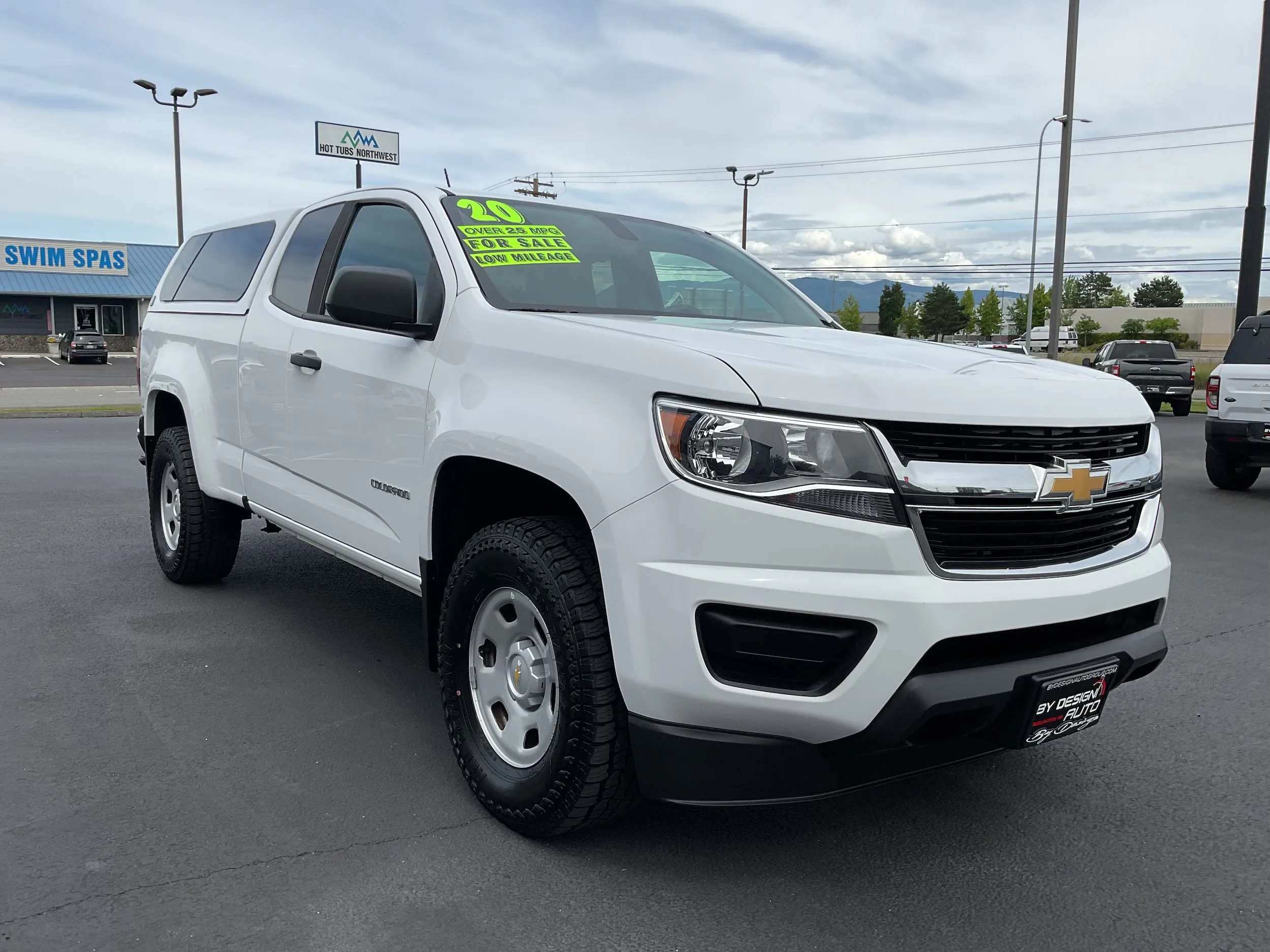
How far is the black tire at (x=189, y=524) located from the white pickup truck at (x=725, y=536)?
2039 millimetres

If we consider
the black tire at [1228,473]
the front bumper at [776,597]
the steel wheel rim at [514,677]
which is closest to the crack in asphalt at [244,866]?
the steel wheel rim at [514,677]

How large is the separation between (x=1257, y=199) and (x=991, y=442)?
17.4 metres

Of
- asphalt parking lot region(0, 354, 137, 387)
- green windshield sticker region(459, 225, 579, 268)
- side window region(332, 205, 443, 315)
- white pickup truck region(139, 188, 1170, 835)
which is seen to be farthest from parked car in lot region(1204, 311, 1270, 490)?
asphalt parking lot region(0, 354, 137, 387)

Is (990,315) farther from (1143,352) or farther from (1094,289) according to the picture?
(1143,352)

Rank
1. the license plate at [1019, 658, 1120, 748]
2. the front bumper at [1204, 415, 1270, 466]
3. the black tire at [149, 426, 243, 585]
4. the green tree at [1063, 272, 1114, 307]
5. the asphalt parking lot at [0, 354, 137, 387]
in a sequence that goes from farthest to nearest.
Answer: the green tree at [1063, 272, 1114, 307], the asphalt parking lot at [0, 354, 137, 387], the front bumper at [1204, 415, 1270, 466], the black tire at [149, 426, 243, 585], the license plate at [1019, 658, 1120, 748]

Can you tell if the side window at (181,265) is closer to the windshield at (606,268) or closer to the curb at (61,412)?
the windshield at (606,268)

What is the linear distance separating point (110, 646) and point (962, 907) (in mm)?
3730

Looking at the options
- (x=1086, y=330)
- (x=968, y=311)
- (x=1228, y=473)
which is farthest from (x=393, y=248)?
(x=968, y=311)

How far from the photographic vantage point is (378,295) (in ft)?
11.1

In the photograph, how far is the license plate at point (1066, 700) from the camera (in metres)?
2.54

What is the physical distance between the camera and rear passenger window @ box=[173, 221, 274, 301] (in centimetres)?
505

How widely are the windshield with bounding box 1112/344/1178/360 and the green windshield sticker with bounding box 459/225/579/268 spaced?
22.4 metres

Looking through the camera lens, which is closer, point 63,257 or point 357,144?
point 357,144

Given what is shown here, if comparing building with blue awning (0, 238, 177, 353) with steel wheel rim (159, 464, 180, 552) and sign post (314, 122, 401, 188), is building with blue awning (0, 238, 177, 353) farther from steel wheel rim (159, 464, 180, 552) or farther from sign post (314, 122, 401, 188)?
steel wheel rim (159, 464, 180, 552)
